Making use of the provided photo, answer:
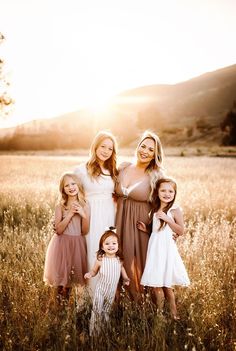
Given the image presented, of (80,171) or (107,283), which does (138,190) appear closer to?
(80,171)

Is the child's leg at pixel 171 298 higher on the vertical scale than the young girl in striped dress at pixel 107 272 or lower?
lower

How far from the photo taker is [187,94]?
176m

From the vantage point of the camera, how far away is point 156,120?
119 meters

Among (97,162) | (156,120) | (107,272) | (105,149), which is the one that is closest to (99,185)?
(97,162)

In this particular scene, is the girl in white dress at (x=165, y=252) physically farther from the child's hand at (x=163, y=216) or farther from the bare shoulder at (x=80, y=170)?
the bare shoulder at (x=80, y=170)

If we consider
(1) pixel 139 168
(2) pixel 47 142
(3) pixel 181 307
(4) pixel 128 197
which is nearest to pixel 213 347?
(3) pixel 181 307

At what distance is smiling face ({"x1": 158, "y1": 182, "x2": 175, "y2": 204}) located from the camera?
404 centimetres

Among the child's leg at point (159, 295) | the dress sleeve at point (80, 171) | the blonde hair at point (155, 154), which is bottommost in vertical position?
the child's leg at point (159, 295)

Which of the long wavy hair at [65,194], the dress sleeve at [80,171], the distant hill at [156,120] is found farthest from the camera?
the distant hill at [156,120]

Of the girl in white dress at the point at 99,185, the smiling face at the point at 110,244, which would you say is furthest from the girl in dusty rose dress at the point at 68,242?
the smiling face at the point at 110,244

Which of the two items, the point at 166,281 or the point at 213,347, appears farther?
the point at 166,281

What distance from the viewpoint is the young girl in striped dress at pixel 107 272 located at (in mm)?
3846

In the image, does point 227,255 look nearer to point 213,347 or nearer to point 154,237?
point 154,237

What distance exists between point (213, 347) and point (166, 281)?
2.55 ft
